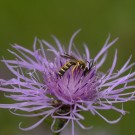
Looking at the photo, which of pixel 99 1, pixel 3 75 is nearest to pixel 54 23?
pixel 99 1

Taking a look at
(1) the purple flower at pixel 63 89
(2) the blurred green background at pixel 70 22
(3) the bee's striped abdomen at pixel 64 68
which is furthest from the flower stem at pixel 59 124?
(2) the blurred green background at pixel 70 22

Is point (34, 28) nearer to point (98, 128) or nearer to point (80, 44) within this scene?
point (80, 44)

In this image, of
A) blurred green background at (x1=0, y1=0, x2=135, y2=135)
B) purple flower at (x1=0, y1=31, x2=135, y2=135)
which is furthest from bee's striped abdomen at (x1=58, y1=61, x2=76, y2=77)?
blurred green background at (x1=0, y1=0, x2=135, y2=135)

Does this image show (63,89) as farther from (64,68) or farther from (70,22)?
(70,22)

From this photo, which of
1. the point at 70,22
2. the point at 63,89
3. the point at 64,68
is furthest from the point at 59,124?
the point at 70,22

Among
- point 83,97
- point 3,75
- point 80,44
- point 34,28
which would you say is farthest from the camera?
point 34,28

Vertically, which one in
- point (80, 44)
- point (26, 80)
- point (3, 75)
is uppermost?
point (80, 44)

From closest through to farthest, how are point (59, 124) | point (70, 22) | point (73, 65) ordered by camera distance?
1. point (59, 124)
2. point (73, 65)
3. point (70, 22)

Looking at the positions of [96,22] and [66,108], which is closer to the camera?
[66,108]
